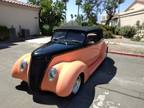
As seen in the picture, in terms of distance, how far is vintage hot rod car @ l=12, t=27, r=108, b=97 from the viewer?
4.82 metres

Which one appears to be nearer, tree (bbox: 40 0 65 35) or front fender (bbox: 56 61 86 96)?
front fender (bbox: 56 61 86 96)

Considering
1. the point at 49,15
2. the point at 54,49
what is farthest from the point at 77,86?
the point at 49,15

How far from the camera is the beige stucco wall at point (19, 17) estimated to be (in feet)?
53.6

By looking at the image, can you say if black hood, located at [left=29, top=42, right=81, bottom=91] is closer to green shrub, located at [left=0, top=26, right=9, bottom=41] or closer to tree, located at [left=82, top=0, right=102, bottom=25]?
green shrub, located at [left=0, top=26, right=9, bottom=41]

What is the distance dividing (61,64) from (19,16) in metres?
14.0

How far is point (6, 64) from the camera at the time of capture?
8.12 metres

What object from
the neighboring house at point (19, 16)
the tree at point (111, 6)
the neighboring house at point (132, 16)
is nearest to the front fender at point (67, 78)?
the neighboring house at point (19, 16)

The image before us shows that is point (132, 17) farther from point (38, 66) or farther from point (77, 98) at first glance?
→ point (38, 66)

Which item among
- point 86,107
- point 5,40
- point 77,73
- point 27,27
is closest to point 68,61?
point 77,73

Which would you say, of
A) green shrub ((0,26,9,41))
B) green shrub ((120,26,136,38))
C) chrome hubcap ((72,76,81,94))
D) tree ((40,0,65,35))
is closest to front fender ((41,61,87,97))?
chrome hubcap ((72,76,81,94))

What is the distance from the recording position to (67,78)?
4770 millimetres

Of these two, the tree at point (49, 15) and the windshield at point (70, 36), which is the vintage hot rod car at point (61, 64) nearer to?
the windshield at point (70, 36)

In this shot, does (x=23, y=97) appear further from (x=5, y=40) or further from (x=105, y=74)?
(x=5, y=40)

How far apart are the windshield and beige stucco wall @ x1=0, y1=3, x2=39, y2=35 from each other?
10931mm
